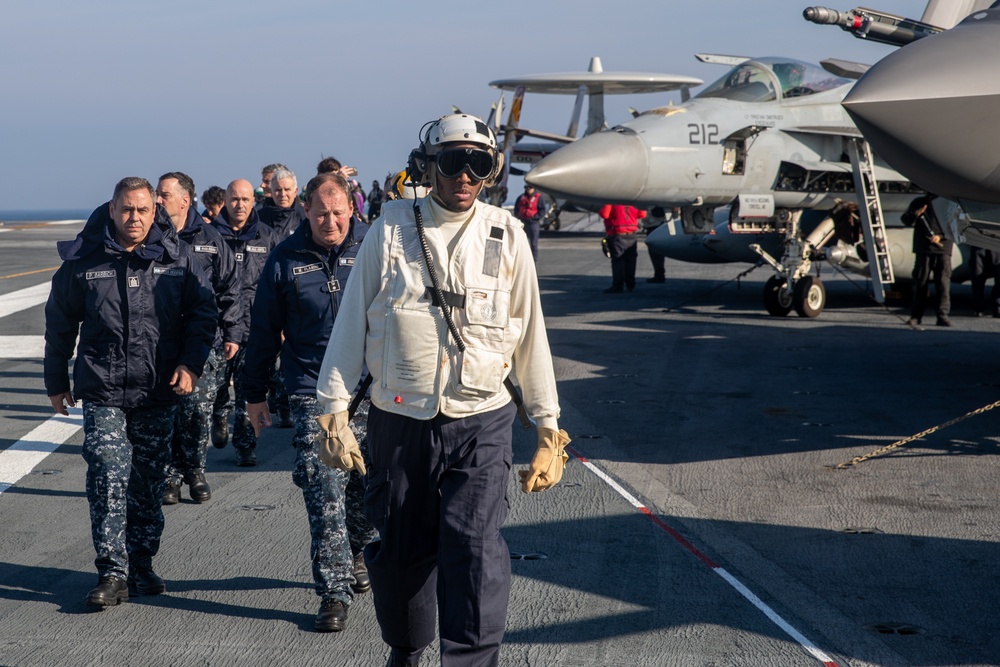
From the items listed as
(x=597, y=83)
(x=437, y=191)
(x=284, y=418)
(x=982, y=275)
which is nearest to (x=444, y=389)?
(x=437, y=191)

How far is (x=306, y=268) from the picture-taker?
519cm

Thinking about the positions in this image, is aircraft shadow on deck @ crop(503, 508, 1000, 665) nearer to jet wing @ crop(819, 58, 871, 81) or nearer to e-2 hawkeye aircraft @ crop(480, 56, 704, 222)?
jet wing @ crop(819, 58, 871, 81)

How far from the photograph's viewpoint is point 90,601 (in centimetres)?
504

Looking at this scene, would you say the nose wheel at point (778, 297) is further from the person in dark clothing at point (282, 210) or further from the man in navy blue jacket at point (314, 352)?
the man in navy blue jacket at point (314, 352)

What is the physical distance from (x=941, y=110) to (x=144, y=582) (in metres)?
5.45

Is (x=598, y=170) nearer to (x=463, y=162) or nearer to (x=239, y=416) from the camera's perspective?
(x=239, y=416)

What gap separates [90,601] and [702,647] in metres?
2.82

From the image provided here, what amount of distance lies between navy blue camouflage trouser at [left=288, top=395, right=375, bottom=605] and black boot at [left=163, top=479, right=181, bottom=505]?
7.32 ft

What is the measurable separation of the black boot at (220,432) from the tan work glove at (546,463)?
16.9 feet

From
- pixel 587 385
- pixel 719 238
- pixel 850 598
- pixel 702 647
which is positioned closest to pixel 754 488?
pixel 850 598

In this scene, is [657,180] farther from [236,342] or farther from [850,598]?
[850,598]

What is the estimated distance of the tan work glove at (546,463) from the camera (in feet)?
12.5

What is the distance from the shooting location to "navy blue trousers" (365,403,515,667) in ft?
12.1

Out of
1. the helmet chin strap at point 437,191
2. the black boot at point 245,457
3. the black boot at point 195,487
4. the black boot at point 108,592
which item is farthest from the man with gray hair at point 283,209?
the helmet chin strap at point 437,191
